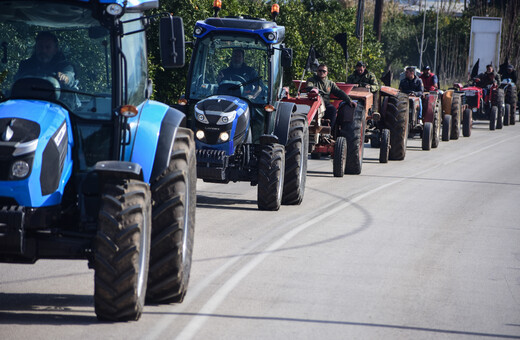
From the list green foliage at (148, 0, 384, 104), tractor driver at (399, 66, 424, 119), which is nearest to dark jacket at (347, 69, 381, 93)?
tractor driver at (399, 66, 424, 119)

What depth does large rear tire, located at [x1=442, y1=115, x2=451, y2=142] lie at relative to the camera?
2594 centimetres

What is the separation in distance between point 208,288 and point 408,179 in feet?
32.2

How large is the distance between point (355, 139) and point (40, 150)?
1127 centimetres

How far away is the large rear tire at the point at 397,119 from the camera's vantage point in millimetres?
19984

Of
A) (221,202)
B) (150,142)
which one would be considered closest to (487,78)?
(221,202)

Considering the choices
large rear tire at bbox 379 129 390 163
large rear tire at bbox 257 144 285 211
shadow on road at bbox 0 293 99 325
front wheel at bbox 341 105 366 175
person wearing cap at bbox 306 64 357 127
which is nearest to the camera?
shadow on road at bbox 0 293 99 325

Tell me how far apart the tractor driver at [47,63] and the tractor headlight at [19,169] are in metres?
0.95

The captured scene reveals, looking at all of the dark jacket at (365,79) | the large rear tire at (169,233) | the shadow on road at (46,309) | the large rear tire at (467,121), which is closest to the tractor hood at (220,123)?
the large rear tire at (169,233)

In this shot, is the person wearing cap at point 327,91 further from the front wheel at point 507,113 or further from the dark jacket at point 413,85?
the front wheel at point 507,113

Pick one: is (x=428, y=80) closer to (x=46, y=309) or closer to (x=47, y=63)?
(x=47, y=63)

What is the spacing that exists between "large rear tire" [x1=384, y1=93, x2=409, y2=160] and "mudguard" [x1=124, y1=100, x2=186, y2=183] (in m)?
12.9

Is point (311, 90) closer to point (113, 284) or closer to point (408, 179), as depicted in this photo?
point (408, 179)

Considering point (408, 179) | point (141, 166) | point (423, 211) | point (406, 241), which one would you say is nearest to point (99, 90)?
point (141, 166)

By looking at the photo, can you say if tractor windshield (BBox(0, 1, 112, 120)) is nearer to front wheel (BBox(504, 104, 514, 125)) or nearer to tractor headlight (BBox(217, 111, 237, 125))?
tractor headlight (BBox(217, 111, 237, 125))
